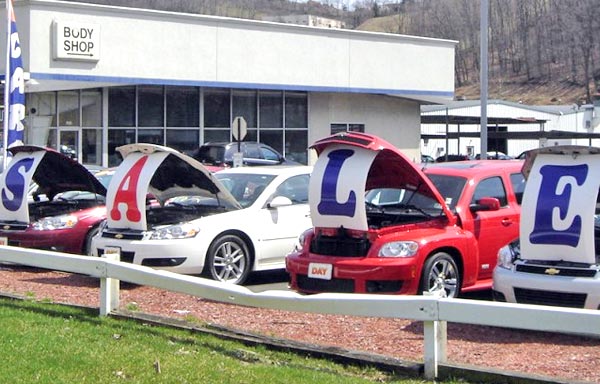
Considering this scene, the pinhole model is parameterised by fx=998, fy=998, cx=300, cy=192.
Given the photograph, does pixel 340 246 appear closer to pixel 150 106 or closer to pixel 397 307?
pixel 397 307

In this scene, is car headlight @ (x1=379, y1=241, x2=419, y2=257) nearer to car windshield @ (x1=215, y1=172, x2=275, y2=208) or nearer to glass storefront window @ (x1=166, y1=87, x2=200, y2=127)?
car windshield @ (x1=215, y1=172, x2=275, y2=208)

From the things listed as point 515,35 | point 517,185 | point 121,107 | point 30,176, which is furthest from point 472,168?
point 515,35

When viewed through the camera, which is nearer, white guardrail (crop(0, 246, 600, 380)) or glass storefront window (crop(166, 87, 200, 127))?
white guardrail (crop(0, 246, 600, 380))

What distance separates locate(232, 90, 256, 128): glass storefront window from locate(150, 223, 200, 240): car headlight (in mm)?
24505

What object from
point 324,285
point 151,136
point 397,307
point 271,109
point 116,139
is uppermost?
point 271,109

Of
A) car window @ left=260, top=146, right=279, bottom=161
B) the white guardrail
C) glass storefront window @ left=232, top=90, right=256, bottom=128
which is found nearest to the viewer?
the white guardrail

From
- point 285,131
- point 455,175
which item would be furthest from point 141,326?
point 285,131

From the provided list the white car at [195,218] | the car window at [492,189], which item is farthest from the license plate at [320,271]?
the white car at [195,218]

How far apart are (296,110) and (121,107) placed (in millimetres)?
7536

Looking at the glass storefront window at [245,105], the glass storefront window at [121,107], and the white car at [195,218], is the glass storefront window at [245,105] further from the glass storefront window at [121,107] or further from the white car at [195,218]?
the white car at [195,218]

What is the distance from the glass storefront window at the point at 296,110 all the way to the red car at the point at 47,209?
23.7 m

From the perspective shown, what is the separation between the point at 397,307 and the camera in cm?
747

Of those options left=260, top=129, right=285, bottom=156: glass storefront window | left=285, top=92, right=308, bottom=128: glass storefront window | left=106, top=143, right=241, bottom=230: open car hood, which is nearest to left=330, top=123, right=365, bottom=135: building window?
left=285, top=92, right=308, bottom=128: glass storefront window

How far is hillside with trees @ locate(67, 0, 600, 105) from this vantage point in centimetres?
10444
